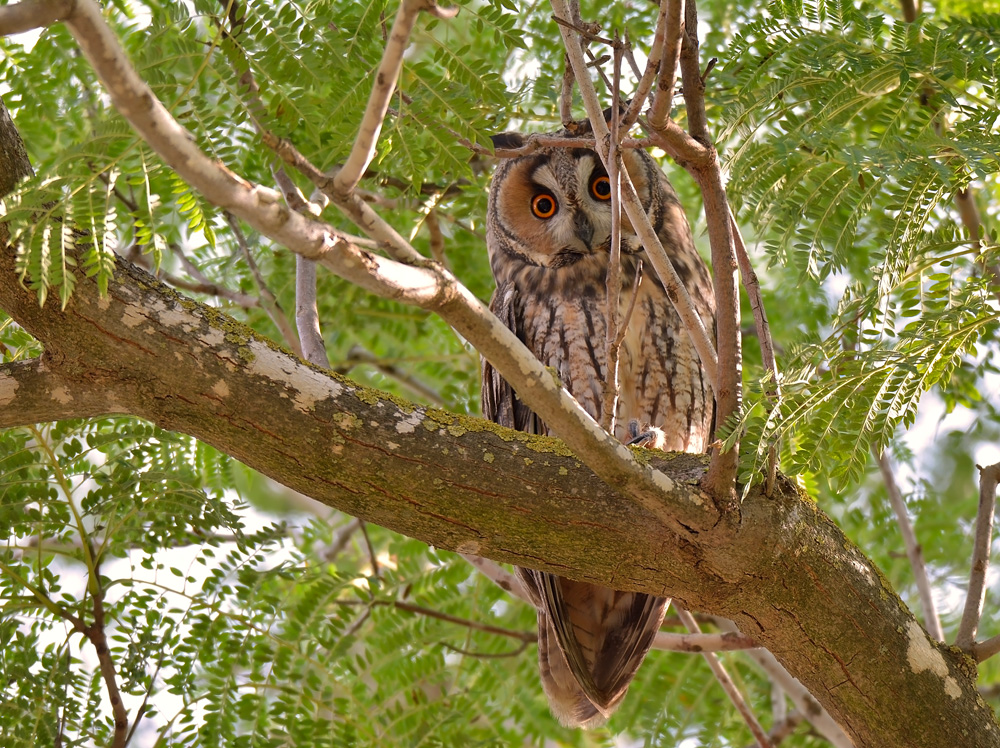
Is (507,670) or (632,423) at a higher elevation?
(632,423)

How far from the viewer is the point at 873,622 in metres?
1.54

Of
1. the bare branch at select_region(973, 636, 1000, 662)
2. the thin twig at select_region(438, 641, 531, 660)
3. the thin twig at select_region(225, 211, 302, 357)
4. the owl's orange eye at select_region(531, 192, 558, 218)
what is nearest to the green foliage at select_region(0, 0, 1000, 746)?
the thin twig at select_region(438, 641, 531, 660)

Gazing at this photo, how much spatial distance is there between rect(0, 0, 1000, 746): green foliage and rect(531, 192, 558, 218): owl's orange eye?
0.24 m

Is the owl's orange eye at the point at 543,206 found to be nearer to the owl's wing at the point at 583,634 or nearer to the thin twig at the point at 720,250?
the owl's wing at the point at 583,634

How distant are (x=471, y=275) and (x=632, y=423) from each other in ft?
3.28

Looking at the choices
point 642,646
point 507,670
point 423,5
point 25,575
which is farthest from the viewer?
point 507,670

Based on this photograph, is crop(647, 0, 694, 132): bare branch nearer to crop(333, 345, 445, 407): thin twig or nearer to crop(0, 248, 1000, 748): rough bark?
crop(0, 248, 1000, 748): rough bark

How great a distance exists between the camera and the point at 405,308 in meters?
3.00

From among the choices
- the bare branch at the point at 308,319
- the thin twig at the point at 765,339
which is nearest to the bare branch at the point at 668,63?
the thin twig at the point at 765,339

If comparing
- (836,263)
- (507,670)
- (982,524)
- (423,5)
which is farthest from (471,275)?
(423,5)

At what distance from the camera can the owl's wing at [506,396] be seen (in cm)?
239

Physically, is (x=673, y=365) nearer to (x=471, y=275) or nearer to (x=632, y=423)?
(x=632, y=423)

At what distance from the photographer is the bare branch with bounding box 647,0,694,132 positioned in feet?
3.82

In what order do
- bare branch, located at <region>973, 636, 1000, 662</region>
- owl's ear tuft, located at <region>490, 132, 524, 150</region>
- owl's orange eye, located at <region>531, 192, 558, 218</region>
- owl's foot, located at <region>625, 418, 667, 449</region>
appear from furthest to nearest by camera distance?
owl's orange eye, located at <region>531, 192, 558, 218</region> < owl's ear tuft, located at <region>490, 132, 524, 150</region> < owl's foot, located at <region>625, 418, 667, 449</region> < bare branch, located at <region>973, 636, 1000, 662</region>
